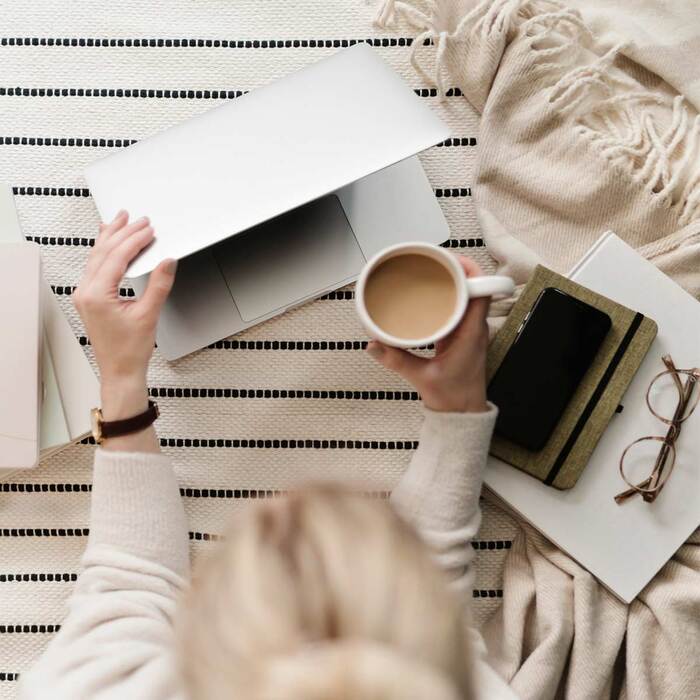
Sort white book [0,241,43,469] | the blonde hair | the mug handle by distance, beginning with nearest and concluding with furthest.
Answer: the blonde hair, the mug handle, white book [0,241,43,469]

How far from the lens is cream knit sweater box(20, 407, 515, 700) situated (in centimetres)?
63

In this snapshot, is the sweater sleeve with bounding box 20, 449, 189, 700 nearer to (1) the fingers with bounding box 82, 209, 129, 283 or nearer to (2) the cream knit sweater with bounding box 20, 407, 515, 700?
(2) the cream knit sweater with bounding box 20, 407, 515, 700

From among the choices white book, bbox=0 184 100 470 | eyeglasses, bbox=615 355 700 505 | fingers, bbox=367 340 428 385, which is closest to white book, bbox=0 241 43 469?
white book, bbox=0 184 100 470

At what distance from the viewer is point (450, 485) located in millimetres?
685

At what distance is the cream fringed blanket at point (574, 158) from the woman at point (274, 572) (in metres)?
0.11

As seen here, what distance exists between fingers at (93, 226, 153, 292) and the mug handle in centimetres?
28

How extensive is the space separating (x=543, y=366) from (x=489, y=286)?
0.56 feet

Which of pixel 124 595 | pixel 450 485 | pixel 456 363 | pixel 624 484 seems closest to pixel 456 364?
pixel 456 363

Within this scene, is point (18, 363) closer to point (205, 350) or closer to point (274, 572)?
point (205, 350)

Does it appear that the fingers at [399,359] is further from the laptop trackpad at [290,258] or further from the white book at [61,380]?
the white book at [61,380]

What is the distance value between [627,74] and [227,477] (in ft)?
1.94

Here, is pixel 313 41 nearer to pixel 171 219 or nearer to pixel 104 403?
pixel 171 219

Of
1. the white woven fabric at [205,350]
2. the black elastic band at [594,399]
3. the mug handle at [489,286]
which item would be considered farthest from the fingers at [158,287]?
the black elastic band at [594,399]

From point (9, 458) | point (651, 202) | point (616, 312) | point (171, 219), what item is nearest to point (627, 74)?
point (651, 202)
